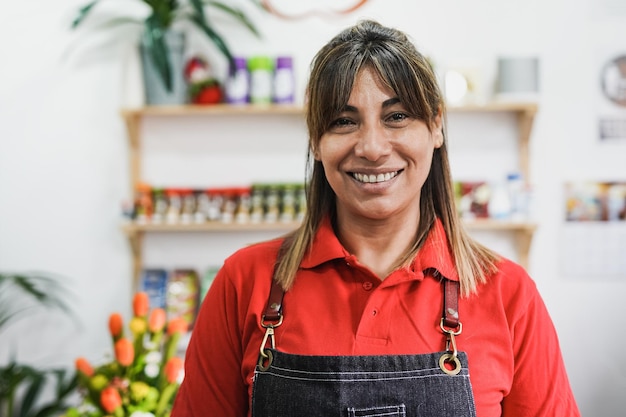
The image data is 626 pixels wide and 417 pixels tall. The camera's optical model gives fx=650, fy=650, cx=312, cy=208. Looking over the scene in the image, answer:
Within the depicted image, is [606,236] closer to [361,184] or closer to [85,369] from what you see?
[361,184]

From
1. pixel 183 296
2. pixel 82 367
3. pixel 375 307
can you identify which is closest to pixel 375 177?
pixel 375 307

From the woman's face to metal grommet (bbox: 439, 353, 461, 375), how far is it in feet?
0.86

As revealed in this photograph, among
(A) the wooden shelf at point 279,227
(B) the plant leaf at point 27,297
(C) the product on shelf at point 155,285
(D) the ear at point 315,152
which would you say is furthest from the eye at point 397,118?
(B) the plant leaf at point 27,297

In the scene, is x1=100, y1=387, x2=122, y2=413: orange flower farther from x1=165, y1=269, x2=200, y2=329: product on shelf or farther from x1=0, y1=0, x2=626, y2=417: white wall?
x1=0, y1=0, x2=626, y2=417: white wall

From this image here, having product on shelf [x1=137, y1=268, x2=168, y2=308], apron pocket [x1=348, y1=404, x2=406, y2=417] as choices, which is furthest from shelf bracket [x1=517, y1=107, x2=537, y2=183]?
apron pocket [x1=348, y1=404, x2=406, y2=417]

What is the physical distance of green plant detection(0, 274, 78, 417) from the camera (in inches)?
96.8

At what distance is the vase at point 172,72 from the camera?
266cm

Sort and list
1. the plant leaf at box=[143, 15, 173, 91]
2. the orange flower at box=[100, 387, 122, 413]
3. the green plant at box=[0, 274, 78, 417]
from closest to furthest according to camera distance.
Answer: the orange flower at box=[100, 387, 122, 413]
the green plant at box=[0, 274, 78, 417]
the plant leaf at box=[143, 15, 173, 91]

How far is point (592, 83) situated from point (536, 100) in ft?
1.16

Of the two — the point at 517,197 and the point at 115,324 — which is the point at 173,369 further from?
the point at 517,197

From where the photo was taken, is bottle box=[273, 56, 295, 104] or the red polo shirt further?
bottle box=[273, 56, 295, 104]

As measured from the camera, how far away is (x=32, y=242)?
286 centimetres

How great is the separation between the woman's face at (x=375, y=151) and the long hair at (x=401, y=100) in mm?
18

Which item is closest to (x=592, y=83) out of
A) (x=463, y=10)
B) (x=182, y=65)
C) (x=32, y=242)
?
(x=463, y=10)
